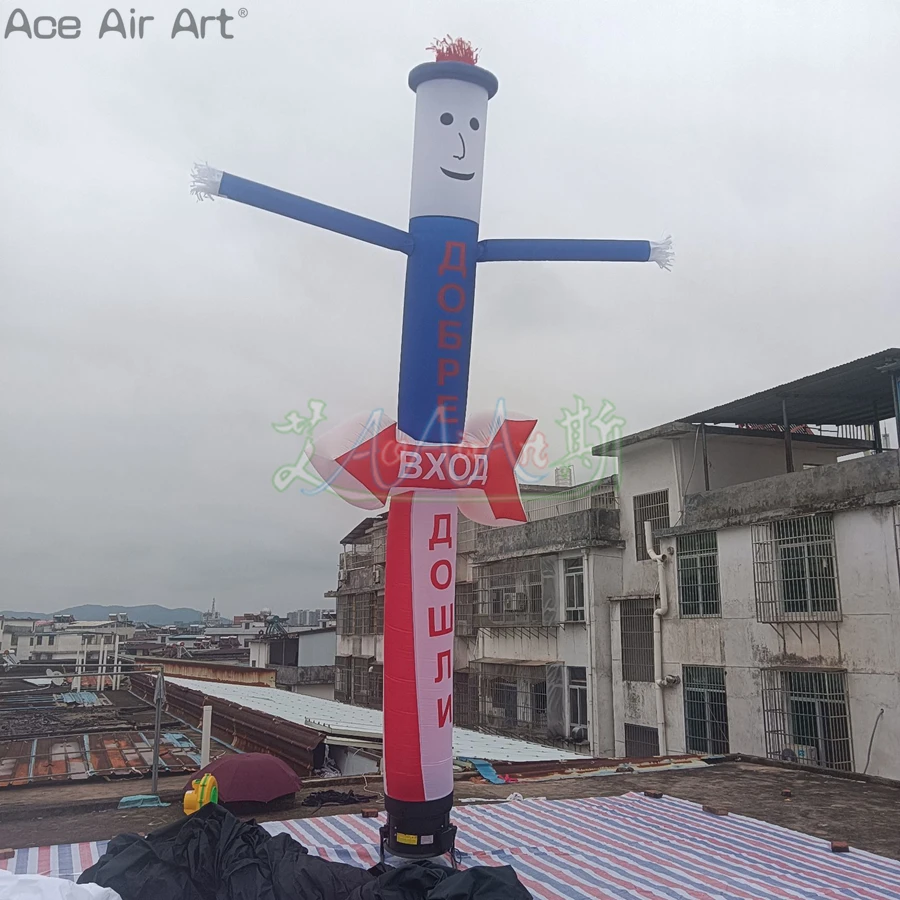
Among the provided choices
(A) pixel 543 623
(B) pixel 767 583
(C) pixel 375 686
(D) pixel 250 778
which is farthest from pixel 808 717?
(C) pixel 375 686

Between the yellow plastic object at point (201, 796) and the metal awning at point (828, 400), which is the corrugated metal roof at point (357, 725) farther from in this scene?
the metal awning at point (828, 400)

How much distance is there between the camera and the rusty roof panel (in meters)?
10.4

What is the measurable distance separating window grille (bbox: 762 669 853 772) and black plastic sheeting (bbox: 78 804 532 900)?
37.8 feet

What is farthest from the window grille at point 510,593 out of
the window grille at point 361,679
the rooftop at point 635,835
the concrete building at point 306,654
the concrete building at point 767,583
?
the concrete building at point 306,654

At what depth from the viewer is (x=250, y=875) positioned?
4.79 meters

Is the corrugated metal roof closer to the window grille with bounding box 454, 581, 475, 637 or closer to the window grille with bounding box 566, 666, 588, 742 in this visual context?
the window grille with bounding box 566, 666, 588, 742

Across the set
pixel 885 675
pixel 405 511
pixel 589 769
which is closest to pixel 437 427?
pixel 405 511

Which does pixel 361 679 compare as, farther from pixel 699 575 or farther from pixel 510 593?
pixel 699 575

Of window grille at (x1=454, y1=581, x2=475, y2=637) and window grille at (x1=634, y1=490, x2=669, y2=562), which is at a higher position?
window grille at (x1=634, y1=490, x2=669, y2=562)

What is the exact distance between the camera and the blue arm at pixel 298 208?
5719 millimetres

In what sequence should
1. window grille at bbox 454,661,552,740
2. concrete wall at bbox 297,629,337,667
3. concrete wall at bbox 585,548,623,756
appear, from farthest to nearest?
concrete wall at bbox 297,629,337,667, window grille at bbox 454,661,552,740, concrete wall at bbox 585,548,623,756

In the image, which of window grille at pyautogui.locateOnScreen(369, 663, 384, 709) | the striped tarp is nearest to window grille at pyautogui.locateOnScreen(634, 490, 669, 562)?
the striped tarp

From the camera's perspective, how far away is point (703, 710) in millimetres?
17594

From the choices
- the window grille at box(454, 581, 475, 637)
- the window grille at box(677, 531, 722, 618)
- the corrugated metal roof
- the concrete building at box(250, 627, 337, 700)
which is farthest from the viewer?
the concrete building at box(250, 627, 337, 700)
